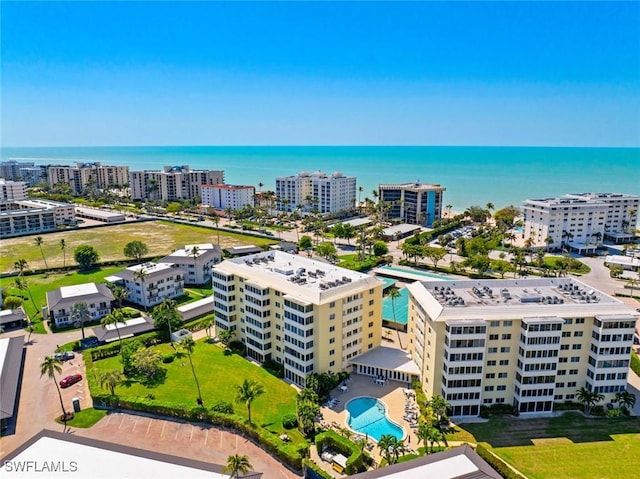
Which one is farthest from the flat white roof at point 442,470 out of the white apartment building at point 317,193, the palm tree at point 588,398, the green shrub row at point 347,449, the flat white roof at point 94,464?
the white apartment building at point 317,193

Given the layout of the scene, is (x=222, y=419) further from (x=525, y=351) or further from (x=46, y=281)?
(x=46, y=281)

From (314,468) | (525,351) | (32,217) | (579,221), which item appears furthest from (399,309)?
(32,217)

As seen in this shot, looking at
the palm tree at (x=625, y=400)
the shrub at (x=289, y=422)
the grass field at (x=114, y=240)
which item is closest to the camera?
the shrub at (x=289, y=422)

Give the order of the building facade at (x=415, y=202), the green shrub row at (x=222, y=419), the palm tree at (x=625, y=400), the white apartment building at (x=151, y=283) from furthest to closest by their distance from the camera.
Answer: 1. the building facade at (x=415, y=202)
2. the white apartment building at (x=151, y=283)
3. the palm tree at (x=625, y=400)
4. the green shrub row at (x=222, y=419)

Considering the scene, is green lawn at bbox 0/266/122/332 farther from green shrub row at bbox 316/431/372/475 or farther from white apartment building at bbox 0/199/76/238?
green shrub row at bbox 316/431/372/475

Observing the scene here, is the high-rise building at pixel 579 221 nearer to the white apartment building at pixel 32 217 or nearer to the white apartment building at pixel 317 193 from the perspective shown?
the white apartment building at pixel 317 193

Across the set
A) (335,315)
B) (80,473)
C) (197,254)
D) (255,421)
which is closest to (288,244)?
(197,254)
